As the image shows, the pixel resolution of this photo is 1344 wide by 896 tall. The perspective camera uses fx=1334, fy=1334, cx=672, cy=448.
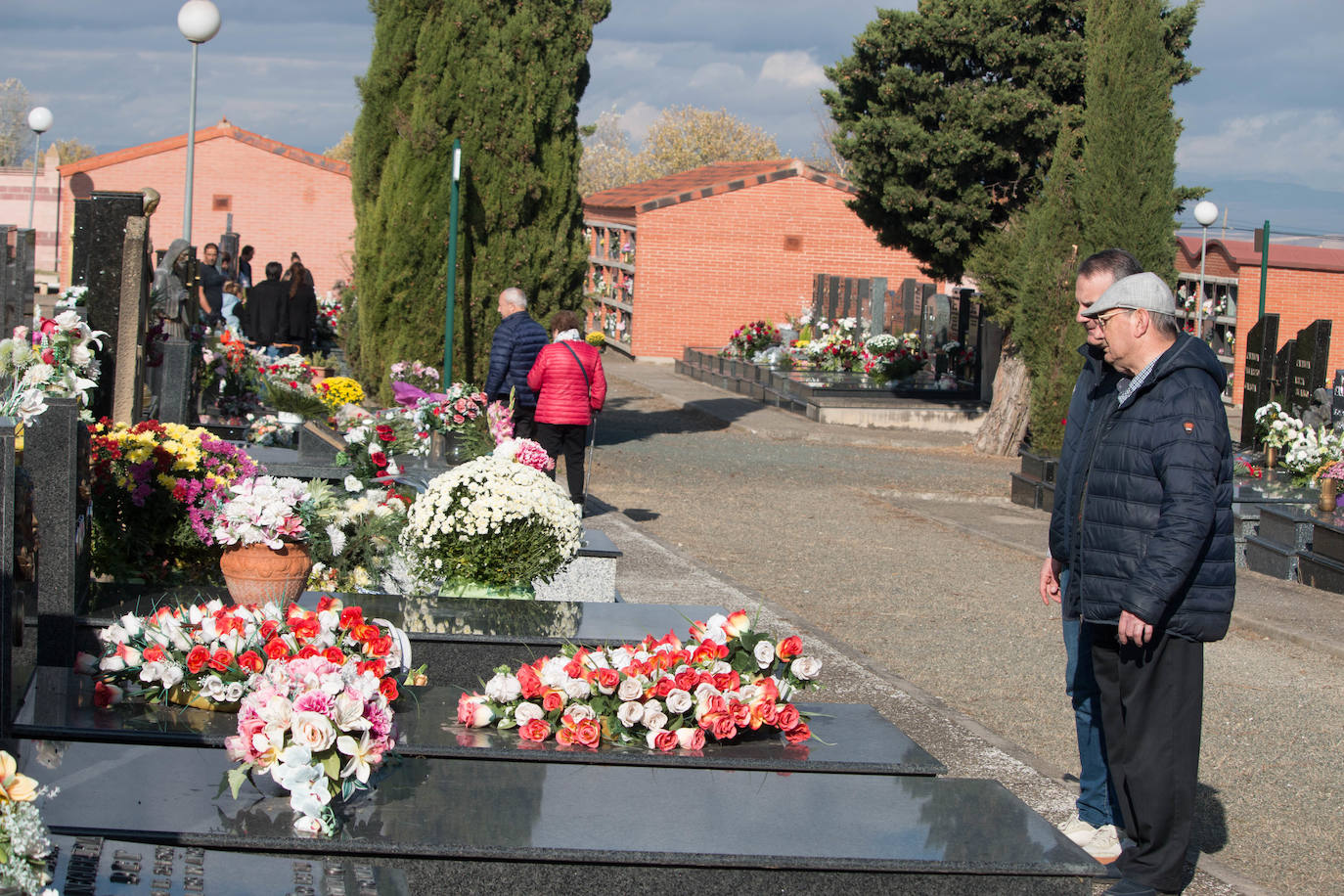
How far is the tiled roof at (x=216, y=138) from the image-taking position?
118ft

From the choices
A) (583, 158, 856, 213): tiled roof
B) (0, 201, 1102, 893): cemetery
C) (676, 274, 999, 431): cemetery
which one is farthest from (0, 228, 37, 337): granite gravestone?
(583, 158, 856, 213): tiled roof

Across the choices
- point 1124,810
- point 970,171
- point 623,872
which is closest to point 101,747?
point 623,872

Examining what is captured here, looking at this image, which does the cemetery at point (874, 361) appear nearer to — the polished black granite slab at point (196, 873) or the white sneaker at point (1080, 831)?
the white sneaker at point (1080, 831)

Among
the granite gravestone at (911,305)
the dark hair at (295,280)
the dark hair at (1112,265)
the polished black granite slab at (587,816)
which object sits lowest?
the polished black granite slab at (587,816)

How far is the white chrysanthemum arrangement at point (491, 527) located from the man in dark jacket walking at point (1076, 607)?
7.33 ft

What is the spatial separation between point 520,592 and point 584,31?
1048 cm

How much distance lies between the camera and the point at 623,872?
3.20 m

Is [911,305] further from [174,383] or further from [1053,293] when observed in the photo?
[174,383]

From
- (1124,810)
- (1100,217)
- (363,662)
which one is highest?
(1100,217)

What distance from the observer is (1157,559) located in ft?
12.3

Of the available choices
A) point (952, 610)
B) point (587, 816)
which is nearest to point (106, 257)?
point (952, 610)

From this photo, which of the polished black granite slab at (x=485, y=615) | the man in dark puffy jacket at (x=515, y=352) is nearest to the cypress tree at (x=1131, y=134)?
the man in dark puffy jacket at (x=515, y=352)

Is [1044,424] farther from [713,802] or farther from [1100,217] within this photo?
[713,802]

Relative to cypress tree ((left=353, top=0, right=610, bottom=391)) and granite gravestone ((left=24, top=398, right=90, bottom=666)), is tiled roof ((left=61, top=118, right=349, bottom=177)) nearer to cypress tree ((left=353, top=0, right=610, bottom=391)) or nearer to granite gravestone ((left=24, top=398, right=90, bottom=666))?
cypress tree ((left=353, top=0, right=610, bottom=391))
